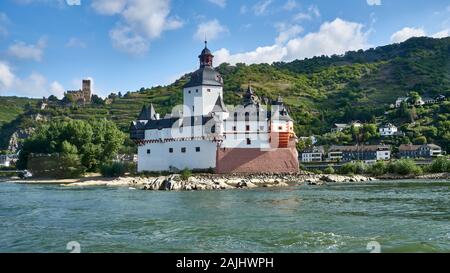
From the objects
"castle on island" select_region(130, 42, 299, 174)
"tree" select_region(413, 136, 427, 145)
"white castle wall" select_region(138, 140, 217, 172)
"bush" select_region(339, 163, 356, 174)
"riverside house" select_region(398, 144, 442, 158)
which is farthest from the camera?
"tree" select_region(413, 136, 427, 145)

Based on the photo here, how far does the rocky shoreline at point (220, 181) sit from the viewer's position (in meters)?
35.5

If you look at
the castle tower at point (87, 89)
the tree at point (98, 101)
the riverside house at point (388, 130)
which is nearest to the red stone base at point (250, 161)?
the riverside house at point (388, 130)

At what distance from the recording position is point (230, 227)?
14.6 meters

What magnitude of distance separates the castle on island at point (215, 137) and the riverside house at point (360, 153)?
2280cm

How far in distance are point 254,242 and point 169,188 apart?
23.1 m

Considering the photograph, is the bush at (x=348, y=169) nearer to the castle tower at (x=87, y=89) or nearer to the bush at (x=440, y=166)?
the bush at (x=440, y=166)

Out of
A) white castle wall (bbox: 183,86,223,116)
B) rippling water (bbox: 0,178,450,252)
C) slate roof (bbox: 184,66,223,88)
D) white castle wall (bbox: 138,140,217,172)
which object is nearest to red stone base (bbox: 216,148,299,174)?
white castle wall (bbox: 138,140,217,172)

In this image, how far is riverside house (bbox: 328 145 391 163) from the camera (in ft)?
224

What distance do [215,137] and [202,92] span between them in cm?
640

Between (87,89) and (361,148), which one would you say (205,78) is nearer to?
(361,148)

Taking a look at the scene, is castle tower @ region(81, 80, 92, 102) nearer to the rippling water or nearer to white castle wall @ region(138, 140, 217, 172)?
white castle wall @ region(138, 140, 217, 172)

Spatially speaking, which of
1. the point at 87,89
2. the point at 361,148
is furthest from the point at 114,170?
the point at 87,89
